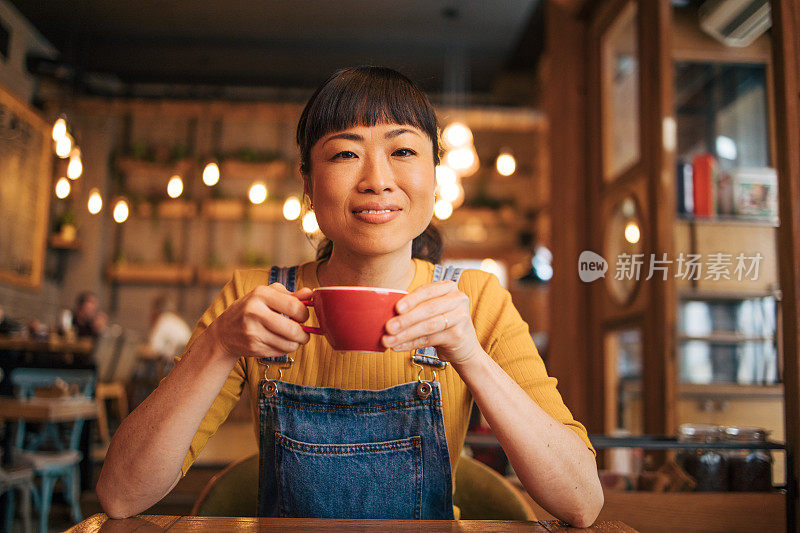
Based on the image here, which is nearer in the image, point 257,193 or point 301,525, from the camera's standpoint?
point 301,525

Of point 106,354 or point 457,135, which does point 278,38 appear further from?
point 106,354

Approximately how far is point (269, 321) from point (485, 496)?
77cm

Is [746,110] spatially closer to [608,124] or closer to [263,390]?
[608,124]

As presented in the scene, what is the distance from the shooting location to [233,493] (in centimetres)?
145

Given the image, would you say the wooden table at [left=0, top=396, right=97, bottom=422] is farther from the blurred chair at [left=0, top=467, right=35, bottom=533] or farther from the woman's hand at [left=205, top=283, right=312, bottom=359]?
the woman's hand at [left=205, top=283, right=312, bottom=359]

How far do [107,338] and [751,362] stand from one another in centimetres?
537

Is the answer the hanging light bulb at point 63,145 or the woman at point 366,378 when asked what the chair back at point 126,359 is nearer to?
the hanging light bulb at point 63,145

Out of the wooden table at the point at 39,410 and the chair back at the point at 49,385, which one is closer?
the wooden table at the point at 39,410

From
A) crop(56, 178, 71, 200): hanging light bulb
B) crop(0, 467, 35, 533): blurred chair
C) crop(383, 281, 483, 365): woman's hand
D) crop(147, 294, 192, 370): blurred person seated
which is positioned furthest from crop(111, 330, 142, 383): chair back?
crop(383, 281, 483, 365): woman's hand

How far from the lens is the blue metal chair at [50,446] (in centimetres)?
361

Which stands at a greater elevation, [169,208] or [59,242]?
[169,208]

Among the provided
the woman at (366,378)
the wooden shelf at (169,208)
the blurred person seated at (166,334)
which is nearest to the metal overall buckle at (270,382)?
the woman at (366,378)

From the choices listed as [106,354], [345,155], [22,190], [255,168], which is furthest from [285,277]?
[255,168]

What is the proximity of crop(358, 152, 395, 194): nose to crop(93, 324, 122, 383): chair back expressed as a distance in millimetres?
5503
